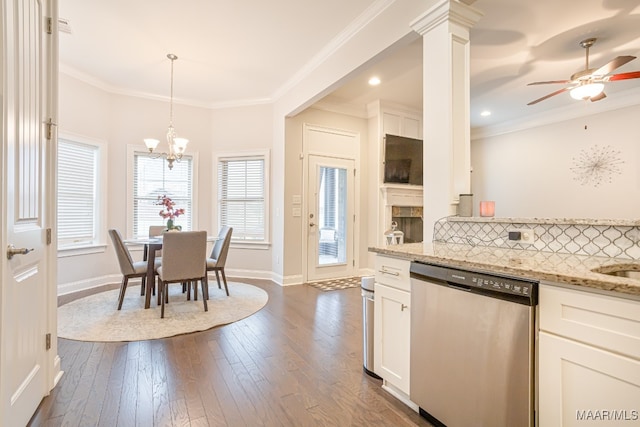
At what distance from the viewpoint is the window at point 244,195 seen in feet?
17.2

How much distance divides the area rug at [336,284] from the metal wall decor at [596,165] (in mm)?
4360

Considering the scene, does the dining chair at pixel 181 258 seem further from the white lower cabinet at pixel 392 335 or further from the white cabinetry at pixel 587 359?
the white cabinetry at pixel 587 359

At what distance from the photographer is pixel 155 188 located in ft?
16.7

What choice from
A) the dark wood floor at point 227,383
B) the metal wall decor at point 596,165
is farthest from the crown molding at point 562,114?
the dark wood floor at point 227,383

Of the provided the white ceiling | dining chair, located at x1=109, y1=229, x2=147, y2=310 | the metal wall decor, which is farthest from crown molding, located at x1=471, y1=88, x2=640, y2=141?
dining chair, located at x1=109, y1=229, x2=147, y2=310

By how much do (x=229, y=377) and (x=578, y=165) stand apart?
647 centimetres

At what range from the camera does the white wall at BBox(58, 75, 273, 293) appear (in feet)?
14.0

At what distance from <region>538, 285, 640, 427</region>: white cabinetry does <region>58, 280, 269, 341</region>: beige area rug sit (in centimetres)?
272

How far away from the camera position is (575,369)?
3.56 feet

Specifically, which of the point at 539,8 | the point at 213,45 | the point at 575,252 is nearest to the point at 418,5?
the point at 539,8

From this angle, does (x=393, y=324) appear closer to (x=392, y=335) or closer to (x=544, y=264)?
(x=392, y=335)

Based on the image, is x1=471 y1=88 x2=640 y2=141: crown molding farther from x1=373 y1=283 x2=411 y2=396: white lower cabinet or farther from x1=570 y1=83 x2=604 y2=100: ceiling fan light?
x1=373 y1=283 x2=411 y2=396: white lower cabinet

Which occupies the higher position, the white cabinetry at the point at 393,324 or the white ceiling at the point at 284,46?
the white ceiling at the point at 284,46

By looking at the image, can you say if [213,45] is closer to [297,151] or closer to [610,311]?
[297,151]
